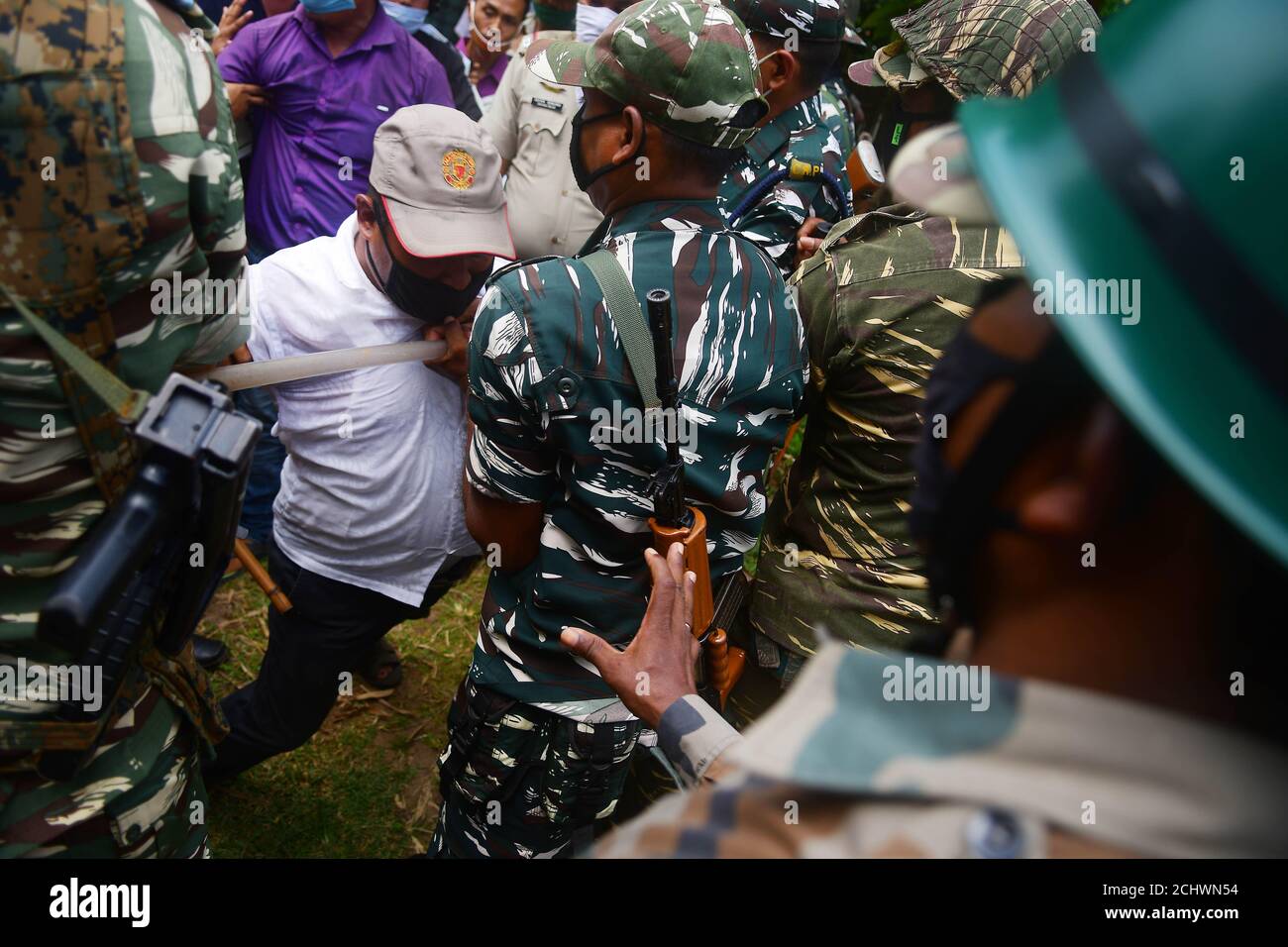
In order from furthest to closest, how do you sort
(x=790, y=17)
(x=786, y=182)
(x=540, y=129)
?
1. (x=540, y=129)
2. (x=786, y=182)
3. (x=790, y=17)

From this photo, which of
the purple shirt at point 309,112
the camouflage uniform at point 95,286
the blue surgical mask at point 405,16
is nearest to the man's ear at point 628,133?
the camouflage uniform at point 95,286

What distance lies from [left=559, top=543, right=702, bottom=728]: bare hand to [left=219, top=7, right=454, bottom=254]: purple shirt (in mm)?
2995

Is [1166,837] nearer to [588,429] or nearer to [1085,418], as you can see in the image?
[1085,418]

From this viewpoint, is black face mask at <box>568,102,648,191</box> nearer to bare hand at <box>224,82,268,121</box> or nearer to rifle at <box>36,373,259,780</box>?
rifle at <box>36,373,259,780</box>

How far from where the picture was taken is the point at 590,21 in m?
4.90

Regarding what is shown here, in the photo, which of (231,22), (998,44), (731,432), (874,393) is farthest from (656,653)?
(231,22)

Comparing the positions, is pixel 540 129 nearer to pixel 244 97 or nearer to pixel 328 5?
pixel 328 5

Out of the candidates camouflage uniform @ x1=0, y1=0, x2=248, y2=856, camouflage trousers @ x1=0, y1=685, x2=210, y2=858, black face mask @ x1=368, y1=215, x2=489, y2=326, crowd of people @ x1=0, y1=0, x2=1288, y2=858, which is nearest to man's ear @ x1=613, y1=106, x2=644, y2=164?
crowd of people @ x1=0, y1=0, x2=1288, y2=858

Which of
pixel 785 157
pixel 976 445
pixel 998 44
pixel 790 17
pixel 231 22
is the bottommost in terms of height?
pixel 976 445

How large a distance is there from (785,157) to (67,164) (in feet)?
9.15

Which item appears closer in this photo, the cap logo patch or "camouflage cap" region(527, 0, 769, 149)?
"camouflage cap" region(527, 0, 769, 149)

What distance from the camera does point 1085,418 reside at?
0.79m

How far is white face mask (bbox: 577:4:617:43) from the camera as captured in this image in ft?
15.8

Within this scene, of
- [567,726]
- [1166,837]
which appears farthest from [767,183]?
[1166,837]
